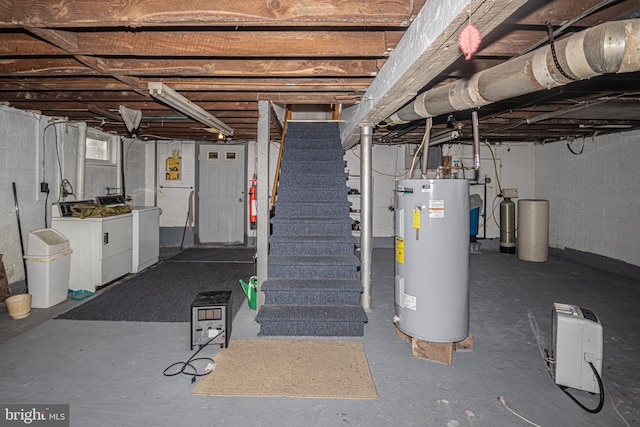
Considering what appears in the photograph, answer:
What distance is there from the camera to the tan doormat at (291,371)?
2465 millimetres

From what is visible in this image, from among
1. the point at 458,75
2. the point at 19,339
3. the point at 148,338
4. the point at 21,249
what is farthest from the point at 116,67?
the point at 21,249

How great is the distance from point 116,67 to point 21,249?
3330mm

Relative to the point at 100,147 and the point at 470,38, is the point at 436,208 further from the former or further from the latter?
the point at 100,147

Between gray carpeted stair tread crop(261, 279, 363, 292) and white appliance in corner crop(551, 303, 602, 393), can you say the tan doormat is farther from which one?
white appliance in corner crop(551, 303, 602, 393)

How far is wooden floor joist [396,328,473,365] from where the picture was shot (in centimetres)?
290

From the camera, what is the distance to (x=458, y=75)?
9.78 ft

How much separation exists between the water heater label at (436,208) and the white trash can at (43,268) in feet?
14.4

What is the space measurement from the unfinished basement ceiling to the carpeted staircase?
127cm

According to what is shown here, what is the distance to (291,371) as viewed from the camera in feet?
8.89

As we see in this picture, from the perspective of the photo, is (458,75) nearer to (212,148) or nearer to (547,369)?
(547,369)

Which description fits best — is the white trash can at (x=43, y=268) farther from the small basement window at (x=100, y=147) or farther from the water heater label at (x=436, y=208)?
the water heater label at (x=436, y=208)

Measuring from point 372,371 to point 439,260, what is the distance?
1.10 meters

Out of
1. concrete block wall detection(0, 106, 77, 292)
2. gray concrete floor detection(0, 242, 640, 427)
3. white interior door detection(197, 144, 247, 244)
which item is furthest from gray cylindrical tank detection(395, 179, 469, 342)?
white interior door detection(197, 144, 247, 244)

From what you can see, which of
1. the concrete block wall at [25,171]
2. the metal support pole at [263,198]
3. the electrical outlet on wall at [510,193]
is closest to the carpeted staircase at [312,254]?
the metal support pole at [263,198]
